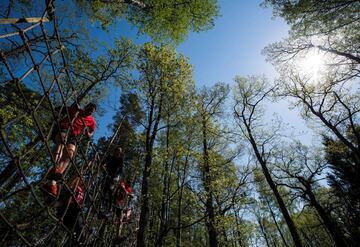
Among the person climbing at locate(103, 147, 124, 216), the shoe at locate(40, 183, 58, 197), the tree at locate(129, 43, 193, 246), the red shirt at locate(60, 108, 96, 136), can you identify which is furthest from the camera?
the tree at locate(129, 43, 193, 246)

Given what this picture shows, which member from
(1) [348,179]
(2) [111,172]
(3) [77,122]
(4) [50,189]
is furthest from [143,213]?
(1) [348,179]

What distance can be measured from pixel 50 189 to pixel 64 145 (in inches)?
22.3

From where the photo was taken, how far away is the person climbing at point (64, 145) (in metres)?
2.66

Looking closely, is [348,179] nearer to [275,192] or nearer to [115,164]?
[275,192]

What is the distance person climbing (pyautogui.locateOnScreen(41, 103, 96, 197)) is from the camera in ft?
8.73

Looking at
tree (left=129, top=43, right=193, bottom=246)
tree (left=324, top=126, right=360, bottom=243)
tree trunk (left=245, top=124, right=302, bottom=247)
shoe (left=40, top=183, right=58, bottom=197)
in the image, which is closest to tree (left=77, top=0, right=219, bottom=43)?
tree (left=129, top=43, right=193, bottom=246)

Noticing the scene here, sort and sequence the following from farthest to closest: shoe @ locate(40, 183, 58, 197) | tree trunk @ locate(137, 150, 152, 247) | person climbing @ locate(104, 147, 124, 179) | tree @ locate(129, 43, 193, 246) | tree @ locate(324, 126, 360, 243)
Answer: tree @ locate(324, 126, 360, 243)
tree @ locate(129, 43, 193, 246)
tree trunk @ locate(137, 150, 152, 247)
person climbing @ locate(104, 147, 124, 179)
shoe @ locate(40, 183, 58, 197)

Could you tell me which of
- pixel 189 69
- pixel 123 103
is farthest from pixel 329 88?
pixel 123 103

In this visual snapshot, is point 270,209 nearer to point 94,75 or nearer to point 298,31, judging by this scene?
point 298,31

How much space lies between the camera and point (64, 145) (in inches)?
102

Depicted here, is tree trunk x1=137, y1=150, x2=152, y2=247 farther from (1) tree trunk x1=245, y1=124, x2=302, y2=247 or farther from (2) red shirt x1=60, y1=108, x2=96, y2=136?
(1) tree trunk x1=245, y1=124, x2=302, y2=247

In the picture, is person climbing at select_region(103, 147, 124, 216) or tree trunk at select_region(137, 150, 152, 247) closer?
person climbing at select_region(103, 147, 124, 216)

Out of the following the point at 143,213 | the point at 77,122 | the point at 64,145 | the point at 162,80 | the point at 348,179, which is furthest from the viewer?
the point at 348,179

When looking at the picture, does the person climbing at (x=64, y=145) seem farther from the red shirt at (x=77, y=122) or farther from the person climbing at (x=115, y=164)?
the person climbing at (x=115, y=164)
